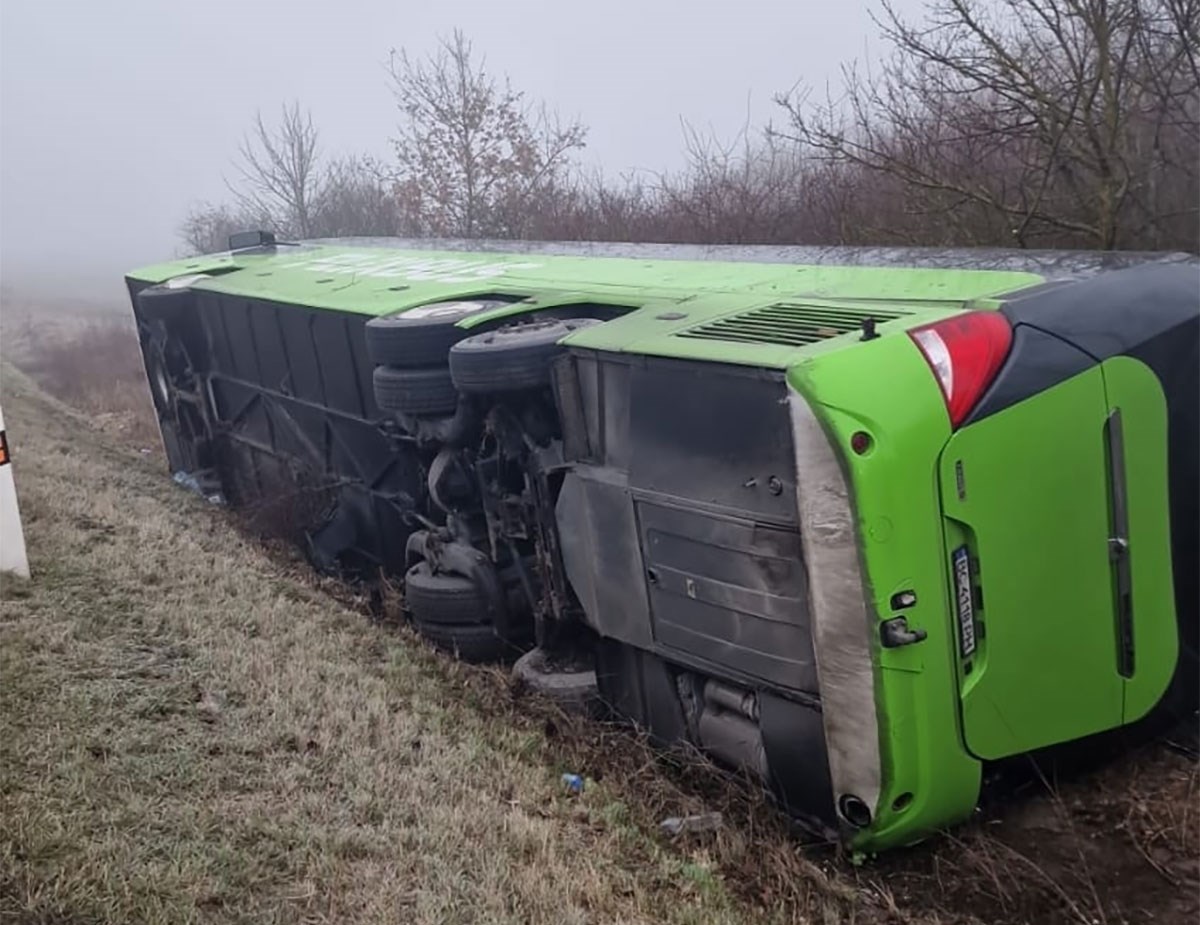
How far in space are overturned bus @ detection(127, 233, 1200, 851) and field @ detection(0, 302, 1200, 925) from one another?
0.20m

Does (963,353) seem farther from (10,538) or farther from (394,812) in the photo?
(10,538)

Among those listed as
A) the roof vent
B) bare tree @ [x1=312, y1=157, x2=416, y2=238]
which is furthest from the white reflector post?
bare tree @ [x1=312, y1=157, x2=416, y2=238]

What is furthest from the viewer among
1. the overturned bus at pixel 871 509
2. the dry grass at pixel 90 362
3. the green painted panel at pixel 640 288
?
the dry grass at pixel 90 362

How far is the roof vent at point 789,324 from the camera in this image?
11.6ft

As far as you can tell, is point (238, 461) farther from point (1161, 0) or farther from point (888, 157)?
point (1161, 0)

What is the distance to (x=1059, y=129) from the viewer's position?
7.12 m

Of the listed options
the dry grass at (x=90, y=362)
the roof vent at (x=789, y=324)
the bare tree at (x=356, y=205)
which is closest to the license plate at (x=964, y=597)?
the roof vent at (x=789, y=324)

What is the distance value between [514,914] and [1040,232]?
19.2 feet

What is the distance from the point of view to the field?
120 inches

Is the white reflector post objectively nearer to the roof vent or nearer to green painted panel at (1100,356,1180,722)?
the roof vent

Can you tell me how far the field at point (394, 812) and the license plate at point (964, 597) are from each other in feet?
2.00

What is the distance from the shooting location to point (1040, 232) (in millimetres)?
7449

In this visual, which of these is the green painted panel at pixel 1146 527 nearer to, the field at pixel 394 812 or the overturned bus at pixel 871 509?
the overturned bus at pixel 871 509

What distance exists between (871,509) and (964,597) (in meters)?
0.40
